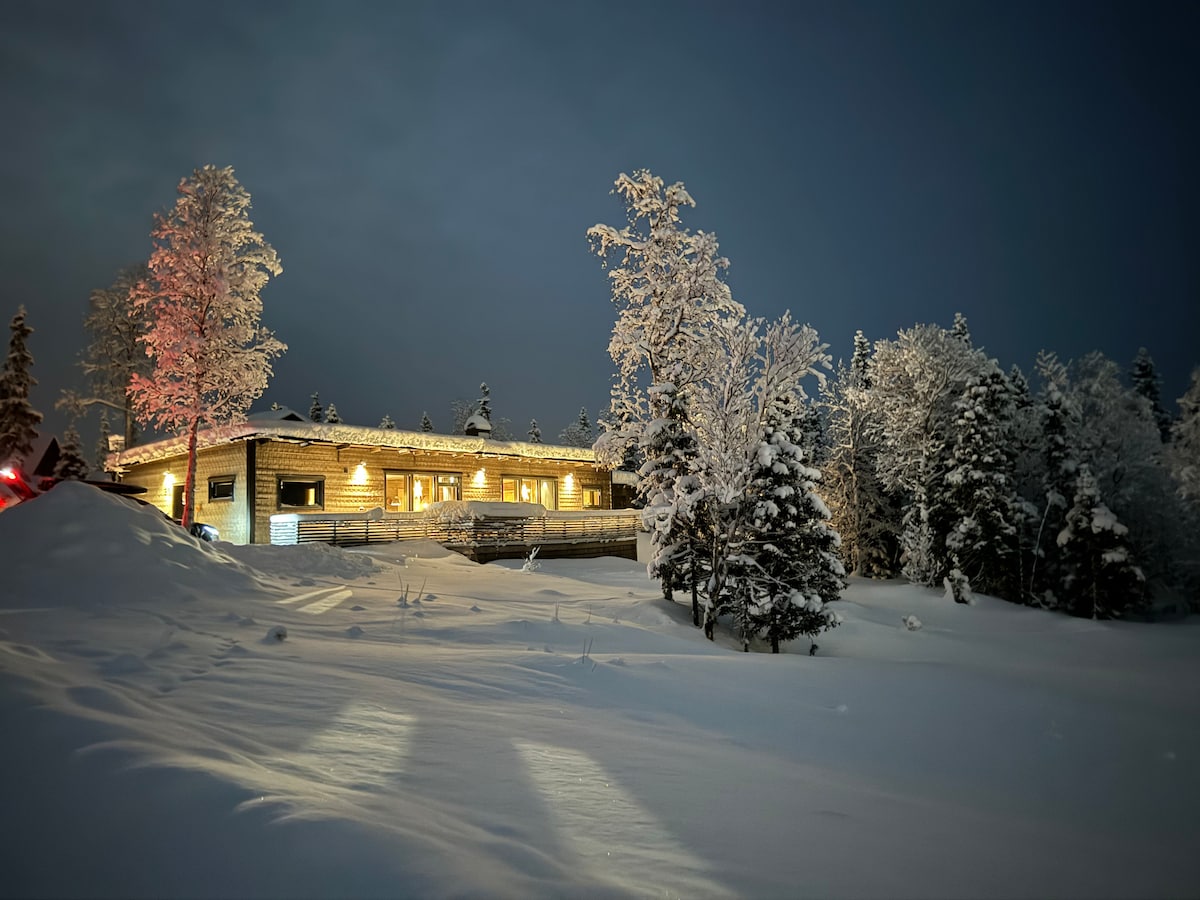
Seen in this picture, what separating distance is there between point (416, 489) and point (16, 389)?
24.5 meters

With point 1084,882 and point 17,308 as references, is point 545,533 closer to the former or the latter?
point 1084,882

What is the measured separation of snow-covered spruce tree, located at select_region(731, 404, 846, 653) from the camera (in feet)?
47.2

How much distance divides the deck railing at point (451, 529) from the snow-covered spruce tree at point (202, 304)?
410 cm

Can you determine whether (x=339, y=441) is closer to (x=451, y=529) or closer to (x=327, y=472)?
(x=327, y=472)

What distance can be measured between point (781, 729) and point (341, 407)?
Answer: 681 ft

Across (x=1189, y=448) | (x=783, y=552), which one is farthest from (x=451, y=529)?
(x=1189, y=448)

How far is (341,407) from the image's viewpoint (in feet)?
639

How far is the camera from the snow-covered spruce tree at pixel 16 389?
33.1m

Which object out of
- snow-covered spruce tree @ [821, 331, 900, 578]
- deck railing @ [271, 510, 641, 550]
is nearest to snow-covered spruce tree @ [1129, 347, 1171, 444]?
snow-covered spruce tree @ [821, 331, 900, 578]

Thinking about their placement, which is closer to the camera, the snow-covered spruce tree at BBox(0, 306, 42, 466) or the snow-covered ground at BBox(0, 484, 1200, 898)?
the snow-covered ground at BBox(0, 484, 1200, 898)

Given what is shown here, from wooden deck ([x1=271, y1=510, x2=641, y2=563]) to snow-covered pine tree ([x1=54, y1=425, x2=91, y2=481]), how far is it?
88.6ft

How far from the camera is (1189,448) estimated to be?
78.6 ft

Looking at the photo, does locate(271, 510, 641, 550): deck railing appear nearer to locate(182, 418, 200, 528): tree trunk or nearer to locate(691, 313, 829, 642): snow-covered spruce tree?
locate(182, 418, 200, 528): tree trunk

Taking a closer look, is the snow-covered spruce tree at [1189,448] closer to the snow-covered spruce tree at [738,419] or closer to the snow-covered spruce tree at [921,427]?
the snow-covered spruce tree at [921,427]
